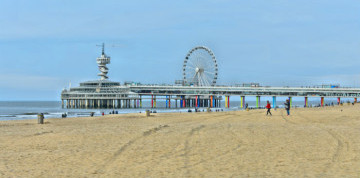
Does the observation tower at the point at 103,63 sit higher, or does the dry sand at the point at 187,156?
the observation tower at the point at 103,63

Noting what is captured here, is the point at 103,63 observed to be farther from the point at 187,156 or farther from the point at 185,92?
the point at 187,156

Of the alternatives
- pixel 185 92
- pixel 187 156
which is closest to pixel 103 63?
pixel 185 92

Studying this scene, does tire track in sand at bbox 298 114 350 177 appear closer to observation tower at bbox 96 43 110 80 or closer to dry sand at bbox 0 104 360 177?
dry sand at bbox 0 104 360 177

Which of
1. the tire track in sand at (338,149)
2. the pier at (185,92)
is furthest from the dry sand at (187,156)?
the pier at (185,92)

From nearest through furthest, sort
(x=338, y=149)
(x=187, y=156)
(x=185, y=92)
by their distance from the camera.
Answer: (x=187, y=156) → (x=338, y=149) → (x=185, y=92)

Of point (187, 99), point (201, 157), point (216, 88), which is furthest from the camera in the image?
point (187, 99)

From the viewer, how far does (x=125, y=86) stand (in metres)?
134

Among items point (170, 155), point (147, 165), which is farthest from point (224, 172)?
point (170, 155)

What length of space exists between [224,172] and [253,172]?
714mm

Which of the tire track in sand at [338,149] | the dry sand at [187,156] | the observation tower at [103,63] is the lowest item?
the dry sand at [187,156]

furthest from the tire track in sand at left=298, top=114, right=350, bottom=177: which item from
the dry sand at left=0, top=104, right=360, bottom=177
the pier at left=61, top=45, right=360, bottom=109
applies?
the pier at left=61, top=45, right=360, bottom=109

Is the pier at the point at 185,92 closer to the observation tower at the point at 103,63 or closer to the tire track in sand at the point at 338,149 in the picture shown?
the observation tower at the point at 103,63

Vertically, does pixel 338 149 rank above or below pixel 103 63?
below

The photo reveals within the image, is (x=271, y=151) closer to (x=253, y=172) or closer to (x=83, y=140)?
(x=253, y=172)
